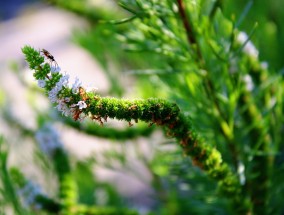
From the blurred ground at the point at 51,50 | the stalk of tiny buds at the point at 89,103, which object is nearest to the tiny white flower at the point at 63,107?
the stalk of tiny buds at the point at 89,103

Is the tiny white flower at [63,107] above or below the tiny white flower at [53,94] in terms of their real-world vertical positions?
below

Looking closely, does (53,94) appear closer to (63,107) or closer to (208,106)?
(63,107)

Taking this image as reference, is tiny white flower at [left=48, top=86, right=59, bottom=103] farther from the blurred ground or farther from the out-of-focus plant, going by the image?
the blurred ground

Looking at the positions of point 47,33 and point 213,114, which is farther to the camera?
point 47,33

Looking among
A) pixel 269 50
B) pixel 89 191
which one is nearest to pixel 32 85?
pixel 89 191

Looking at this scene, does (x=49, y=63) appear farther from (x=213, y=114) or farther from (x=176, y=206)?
(x=176, y=206)

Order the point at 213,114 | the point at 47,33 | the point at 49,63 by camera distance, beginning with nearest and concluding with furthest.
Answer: the point at 49,63, the point at 213,114, the point at 47,33

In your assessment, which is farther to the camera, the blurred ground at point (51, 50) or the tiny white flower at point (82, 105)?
the blurred ground at point (51, 50)

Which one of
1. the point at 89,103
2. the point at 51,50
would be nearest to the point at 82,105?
the point at 89,103

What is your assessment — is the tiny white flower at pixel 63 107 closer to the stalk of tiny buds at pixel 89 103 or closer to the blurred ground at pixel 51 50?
the stalk of tiny buds at pixel 89 103

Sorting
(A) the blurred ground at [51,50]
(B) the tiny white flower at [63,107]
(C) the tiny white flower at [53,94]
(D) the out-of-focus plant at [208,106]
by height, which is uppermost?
(C) the tiny white flower at [53,94]

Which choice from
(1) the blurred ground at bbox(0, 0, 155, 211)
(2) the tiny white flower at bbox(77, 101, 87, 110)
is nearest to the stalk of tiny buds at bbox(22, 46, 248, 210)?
(2) the tiny white flower at bbox(77, 101, 87, 110)
